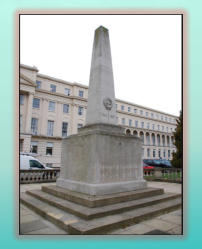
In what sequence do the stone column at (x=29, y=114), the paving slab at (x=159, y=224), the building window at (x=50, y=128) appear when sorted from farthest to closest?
1. the building window at (x=50, y=128)
2. the stone column at (x=29, y=114)
3. the paving slab at (x=159, y=224)

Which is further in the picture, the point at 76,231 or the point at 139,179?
the point at 139,179

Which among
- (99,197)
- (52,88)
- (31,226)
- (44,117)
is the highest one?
(52,88)

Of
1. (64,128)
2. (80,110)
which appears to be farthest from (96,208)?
(80,110)

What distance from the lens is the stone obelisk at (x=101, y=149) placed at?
16.2ft

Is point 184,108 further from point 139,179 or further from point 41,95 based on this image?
point 41,95

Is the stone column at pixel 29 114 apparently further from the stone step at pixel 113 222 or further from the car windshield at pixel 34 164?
the stone step at pixel 113 222

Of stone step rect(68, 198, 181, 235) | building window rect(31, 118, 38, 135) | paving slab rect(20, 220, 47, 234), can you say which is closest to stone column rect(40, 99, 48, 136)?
building window rect(31, 118, 38, 135)

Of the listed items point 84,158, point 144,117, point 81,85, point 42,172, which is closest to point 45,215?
point 84,158

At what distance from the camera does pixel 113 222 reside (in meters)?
3.43

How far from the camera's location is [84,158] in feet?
17.4

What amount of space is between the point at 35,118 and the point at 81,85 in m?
13.5

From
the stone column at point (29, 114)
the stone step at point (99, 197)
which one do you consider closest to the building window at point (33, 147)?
the stone column at point (29, 114)

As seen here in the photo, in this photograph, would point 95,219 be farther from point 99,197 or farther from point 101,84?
point 101,84

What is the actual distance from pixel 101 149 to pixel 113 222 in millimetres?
2012
